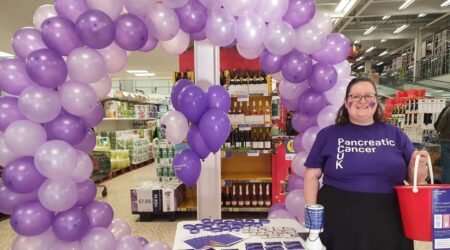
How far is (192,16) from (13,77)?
1106 mm

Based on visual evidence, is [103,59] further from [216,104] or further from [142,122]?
[142,122]

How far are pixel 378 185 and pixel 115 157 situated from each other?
7789 mm

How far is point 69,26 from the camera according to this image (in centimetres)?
199

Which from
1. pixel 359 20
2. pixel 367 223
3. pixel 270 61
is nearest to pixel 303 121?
pixel 270 61

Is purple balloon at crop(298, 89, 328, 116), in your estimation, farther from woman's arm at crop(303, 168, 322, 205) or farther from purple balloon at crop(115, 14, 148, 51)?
purple balloon at crop(115, 14, 148, 51)

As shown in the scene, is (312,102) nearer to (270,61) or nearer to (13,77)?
(270,61)

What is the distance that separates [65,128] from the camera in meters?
2.05

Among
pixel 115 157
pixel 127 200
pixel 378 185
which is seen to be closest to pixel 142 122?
pixel 115 157

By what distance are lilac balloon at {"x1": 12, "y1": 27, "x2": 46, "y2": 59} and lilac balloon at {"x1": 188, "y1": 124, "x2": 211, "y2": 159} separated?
1041 millimetres

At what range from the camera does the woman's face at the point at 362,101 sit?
6.10ft

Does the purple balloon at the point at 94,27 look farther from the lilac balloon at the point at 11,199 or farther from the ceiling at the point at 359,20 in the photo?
the ceiling at the point at 359,20

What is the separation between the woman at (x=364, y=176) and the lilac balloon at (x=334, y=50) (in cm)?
58

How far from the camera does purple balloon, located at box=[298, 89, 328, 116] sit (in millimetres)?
2570

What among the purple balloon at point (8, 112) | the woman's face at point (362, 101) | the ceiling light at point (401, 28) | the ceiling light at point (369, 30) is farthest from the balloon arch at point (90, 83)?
the ceiling light at point (401, 28)
